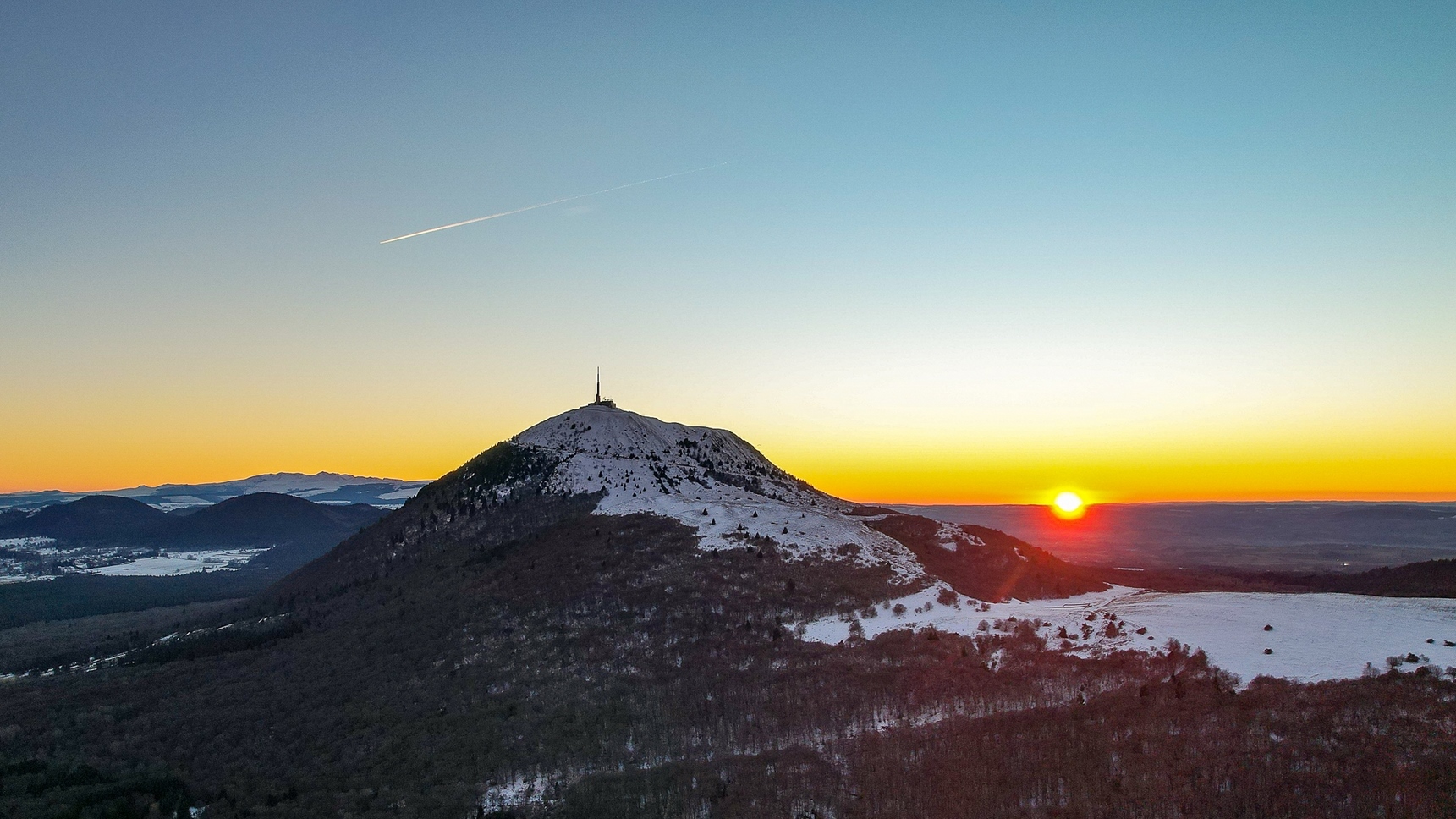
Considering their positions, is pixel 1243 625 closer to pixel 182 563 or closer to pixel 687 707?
pixel 687 707

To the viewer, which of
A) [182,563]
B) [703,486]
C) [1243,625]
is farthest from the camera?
[182,563]

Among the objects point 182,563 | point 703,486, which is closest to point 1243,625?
point 703,486

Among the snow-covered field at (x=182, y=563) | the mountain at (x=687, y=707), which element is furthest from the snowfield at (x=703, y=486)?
the snow-covered field at (x=182, y=563)

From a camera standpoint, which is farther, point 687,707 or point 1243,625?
point 1243,625

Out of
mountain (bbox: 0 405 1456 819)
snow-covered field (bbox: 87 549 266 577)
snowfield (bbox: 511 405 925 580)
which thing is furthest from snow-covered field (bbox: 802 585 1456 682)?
snow-covered field (bbox: 87 549 266 577)

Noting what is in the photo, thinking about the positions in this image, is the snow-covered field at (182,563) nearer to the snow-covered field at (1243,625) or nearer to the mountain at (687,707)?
the mountain at (687,707)

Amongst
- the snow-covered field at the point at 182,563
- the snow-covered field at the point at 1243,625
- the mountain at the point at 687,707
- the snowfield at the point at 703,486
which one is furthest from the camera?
the snow-covered field at the point at 182,563
